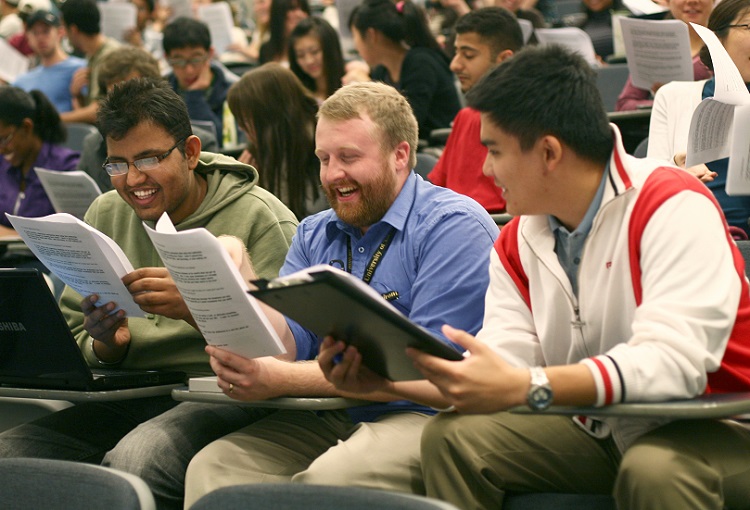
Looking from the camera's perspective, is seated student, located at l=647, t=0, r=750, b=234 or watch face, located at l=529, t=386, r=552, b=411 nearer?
watch face, located at l=529, t=386, r=552, b=411

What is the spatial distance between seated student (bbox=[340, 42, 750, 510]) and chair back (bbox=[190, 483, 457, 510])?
279 millimetres

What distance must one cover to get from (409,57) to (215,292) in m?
3.53

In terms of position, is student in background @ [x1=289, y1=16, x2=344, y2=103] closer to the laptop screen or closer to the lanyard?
the lanyard

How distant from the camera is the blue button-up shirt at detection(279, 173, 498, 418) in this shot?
230 cm

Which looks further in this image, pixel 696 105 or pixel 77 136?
pixel 77 136

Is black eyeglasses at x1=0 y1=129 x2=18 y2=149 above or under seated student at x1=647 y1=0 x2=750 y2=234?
under

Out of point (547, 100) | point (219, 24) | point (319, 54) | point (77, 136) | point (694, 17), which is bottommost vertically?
point (219, 24)

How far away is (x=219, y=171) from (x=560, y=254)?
1.16 metres

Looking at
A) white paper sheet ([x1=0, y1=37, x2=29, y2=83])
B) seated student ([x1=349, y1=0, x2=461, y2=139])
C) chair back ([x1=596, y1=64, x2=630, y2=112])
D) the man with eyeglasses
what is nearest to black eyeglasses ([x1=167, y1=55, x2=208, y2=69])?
the man with eyeglasses

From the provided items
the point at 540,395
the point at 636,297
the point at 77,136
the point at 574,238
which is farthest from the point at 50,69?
the point at 540,395

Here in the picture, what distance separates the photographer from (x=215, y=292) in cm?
199

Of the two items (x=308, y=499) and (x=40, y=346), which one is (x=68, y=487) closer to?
(x=308, y=499)

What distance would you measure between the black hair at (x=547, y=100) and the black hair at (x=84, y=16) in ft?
18.6

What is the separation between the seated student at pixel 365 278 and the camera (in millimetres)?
2176
